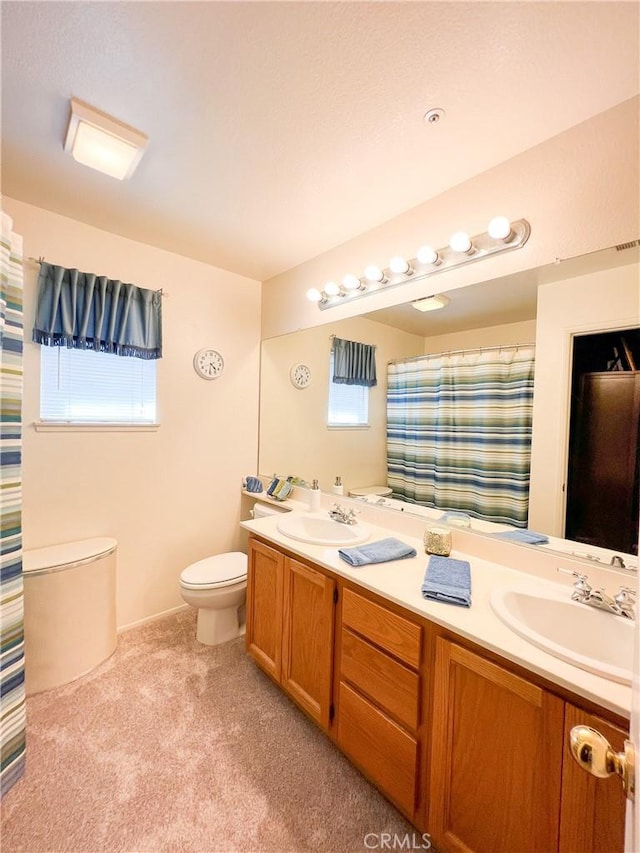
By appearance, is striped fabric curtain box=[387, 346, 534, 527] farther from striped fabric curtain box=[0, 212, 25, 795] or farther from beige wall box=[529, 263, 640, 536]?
striped fabric curtain box=[0, 212, 25, 795]

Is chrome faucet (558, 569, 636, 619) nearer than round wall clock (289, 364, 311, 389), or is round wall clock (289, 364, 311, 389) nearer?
chrome faucet (558, 569, 636, 619)

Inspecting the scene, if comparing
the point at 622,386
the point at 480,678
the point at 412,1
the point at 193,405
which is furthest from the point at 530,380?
the point at 193,405

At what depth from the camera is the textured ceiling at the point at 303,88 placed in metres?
0.92

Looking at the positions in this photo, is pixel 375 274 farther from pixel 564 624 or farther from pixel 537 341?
pixel 564 624

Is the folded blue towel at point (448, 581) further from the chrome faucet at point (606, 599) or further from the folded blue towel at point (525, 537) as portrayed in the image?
the chrome faucet at point (606, 599)

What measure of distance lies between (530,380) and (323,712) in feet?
5.26

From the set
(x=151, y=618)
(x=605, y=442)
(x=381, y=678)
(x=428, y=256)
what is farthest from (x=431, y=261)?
(x=151, y=618)

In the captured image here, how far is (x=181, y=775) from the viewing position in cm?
130

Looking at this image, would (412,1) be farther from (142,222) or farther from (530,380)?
(142,222)

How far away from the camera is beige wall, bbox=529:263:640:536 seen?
4.00ft

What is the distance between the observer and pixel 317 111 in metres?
1.20

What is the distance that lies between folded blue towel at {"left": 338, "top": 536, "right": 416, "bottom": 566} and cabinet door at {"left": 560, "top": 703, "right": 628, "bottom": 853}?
689 mm

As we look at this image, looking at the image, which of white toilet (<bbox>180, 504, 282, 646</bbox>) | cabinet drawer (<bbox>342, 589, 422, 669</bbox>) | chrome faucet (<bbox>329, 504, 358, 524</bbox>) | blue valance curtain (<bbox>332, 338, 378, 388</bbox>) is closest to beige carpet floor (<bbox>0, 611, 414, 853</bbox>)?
white toilet (<bbox>180, 504, 282, 646</bbox>)

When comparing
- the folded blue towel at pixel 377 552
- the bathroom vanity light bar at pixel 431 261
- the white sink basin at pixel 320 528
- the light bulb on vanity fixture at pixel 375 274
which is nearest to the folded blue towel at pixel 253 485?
the white sink basin at pixel 320 528
